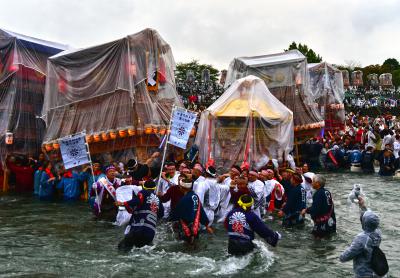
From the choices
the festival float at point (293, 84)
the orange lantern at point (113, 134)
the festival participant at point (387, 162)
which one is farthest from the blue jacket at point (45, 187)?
the festival participant at point (387, 162)

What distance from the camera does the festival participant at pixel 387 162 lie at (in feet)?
61.6

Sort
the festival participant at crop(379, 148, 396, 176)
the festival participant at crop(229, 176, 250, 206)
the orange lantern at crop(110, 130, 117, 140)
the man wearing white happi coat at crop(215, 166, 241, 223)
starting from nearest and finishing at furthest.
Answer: the festival participant at crop(229, 176, 250, 206), the man wearing white happi coat at crop(215, 166, 241, 223), the orange lantern at crop(110, 130, 117, 140), the festival participant at crop(379, 148, 396, 176)

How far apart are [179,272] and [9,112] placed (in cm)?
1093

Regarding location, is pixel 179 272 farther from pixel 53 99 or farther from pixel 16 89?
pixel 16 89

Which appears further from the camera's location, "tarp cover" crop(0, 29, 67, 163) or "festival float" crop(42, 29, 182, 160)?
"tarp cover" crop(0, 29, 67, 163)

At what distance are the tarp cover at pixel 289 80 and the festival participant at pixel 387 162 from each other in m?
3.05

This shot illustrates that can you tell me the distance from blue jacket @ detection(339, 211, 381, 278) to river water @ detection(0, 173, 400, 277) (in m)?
1.93

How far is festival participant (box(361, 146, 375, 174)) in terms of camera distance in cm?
1988

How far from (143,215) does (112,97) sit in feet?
25.6

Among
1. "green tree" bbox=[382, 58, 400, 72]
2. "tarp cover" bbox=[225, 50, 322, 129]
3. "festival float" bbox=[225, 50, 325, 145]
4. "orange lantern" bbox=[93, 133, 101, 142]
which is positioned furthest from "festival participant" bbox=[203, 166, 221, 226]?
"green tree" bbox=[382, 58, 400, 72]

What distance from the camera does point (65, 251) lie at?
28.5ft

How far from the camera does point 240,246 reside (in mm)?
7270

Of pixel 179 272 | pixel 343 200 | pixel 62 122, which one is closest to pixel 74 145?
pixel 62 122

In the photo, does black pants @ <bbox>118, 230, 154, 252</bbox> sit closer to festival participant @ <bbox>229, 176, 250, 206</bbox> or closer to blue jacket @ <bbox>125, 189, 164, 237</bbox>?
blue jacket @ <bbox>125, 189, 164, 237</bbox>
